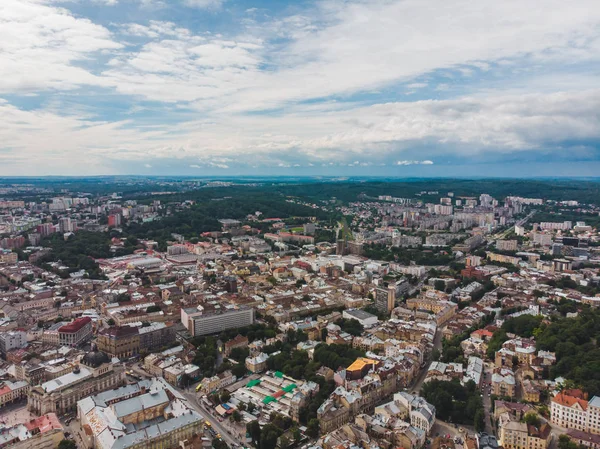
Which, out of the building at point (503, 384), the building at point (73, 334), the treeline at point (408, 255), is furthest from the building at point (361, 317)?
the treeline at point (408, 255)

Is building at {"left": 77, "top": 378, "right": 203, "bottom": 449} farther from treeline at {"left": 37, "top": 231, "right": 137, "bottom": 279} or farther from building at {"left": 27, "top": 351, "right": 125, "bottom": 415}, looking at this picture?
treeline at {"left": 37, "top": 231, "right": 137, "bottom": 279}

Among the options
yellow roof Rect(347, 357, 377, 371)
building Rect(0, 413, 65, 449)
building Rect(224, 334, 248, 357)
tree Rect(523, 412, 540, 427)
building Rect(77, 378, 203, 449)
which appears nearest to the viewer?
building Rect(77, 378, 203, 449)

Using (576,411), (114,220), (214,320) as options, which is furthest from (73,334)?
(114,220)

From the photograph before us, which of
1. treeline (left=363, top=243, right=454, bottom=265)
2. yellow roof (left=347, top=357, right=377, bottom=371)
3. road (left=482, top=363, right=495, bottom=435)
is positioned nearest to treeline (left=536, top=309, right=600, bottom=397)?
road (left=482, top=363, right=495, bottom=435)

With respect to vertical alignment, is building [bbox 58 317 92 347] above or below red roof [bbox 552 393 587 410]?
below

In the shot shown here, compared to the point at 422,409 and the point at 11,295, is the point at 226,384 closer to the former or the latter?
the point at 422,409

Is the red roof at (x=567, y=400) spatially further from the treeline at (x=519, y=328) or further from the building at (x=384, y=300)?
the building at (x=384, y=300)

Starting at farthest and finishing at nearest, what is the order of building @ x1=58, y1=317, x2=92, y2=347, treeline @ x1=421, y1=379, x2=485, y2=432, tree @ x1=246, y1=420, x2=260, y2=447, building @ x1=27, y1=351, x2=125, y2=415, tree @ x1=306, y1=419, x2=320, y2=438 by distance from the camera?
building @ x1=58, y1=317, x2=92, y2=347, building @ x1=27, y1=351, x2=125, y2=415, treeline @ x1=421, y1=379, x2=485, y2=432, tree @ x1=306, y1=419, x2=320, y2=438, tree @ x1=246, y1=420, x2=260, y2=447
